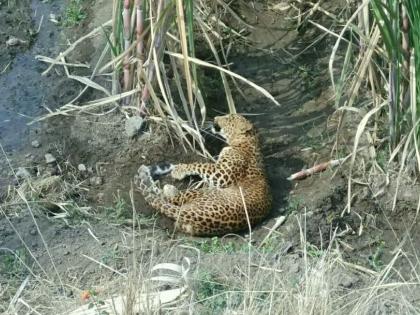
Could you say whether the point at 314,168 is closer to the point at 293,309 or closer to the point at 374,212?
the point at 374,212

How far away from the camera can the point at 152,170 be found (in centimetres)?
529

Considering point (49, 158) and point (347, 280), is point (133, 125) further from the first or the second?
point (347, 280)

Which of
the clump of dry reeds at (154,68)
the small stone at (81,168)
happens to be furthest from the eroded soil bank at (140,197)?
the clump of dry reeds at (154,68)

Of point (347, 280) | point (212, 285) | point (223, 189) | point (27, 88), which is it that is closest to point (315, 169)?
point (223, 189)

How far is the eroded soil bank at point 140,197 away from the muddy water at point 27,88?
0.03ft

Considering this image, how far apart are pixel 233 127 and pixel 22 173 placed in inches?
46.6

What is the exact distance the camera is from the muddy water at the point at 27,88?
18.2 feet

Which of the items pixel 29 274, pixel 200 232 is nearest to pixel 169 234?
pixel 200 232

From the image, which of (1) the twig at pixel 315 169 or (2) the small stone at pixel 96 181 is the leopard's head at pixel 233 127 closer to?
(1) the twig at pixel 315 169

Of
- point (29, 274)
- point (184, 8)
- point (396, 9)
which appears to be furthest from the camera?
point (184, 8)

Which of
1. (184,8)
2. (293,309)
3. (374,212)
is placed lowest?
(374,212)

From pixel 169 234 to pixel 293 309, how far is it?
134cm

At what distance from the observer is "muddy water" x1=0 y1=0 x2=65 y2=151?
5.56 meters

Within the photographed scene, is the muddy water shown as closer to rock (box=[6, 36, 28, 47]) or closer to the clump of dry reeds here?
rock (box=[6, 36, 28, 47])
